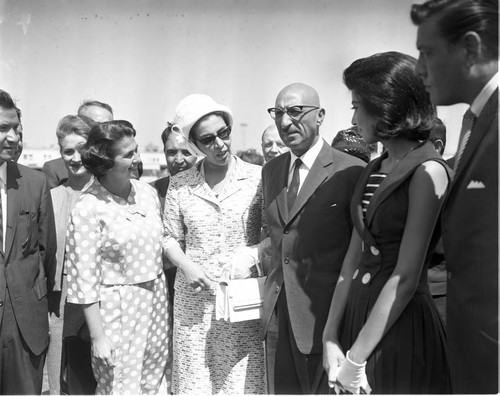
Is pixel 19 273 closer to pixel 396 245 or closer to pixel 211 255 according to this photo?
pixel 211 255

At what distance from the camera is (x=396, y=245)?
6.88ft

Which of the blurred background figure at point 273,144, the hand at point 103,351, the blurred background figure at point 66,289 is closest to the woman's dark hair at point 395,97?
the hand at point 103,351

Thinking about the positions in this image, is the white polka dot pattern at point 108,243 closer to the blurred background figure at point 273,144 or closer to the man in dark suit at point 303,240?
the man in dark suit at point 303,240

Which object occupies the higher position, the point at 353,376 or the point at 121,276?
the point at 121,276

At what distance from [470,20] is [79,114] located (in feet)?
11.8

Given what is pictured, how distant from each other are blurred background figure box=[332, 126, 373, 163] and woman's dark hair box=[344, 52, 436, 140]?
112 centimetres

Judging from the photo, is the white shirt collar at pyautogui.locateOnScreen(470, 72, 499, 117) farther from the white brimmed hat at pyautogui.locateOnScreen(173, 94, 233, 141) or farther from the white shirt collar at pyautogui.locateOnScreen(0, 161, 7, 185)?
the white shirt collar at pyautogui.locateOnScreen(0, 161, 7, 185)

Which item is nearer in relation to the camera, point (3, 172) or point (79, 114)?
point (3, 172)

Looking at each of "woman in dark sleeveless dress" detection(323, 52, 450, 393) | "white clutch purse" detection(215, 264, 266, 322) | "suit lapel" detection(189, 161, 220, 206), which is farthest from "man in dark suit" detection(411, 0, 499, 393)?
"suit lapel" detection(189, 161, 220, 206)

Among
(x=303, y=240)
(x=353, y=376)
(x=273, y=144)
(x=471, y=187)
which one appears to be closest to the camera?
(x=471, y=187)

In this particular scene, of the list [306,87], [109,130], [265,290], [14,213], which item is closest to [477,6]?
[306,87]

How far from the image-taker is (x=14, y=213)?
3027mm

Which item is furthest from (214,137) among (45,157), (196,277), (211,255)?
(45,157)

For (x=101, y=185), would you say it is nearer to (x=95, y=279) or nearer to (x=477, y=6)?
(x=95, y=279)
